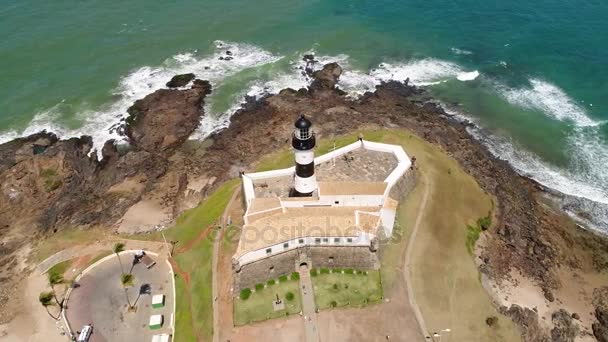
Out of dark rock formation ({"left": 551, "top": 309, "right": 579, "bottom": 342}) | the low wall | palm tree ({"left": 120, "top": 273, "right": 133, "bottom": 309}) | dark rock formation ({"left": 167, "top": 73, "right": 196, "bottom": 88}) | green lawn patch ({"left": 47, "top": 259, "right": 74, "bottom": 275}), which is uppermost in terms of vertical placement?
dark rock formation ({"left": 167, "top": 73, "right": 196, "bottom": 88})

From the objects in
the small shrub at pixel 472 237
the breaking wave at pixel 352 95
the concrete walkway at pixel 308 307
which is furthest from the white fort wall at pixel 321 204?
the breaking wave at pixel 352 95

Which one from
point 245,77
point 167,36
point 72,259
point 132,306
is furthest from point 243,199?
point 167,36

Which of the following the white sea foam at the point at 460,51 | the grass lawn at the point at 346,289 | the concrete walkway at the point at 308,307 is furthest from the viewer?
the white sea foam at the point at 460,51

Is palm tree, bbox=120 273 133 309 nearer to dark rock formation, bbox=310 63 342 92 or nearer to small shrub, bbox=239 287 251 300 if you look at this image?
small shrub, bbox=239 287 251 300

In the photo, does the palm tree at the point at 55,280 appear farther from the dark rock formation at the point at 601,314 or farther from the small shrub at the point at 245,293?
the dark rock formation at the point at 601,314

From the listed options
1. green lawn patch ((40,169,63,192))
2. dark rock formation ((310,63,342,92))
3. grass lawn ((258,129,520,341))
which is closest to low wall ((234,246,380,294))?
grass lawn ((258,129,520,341))

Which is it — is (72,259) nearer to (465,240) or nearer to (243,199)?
(243,199)
